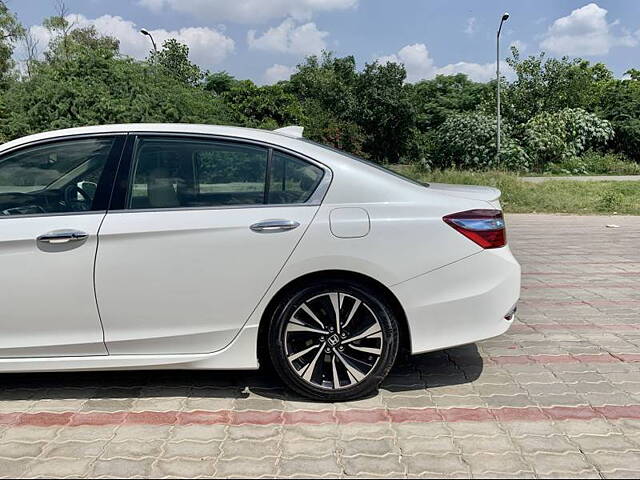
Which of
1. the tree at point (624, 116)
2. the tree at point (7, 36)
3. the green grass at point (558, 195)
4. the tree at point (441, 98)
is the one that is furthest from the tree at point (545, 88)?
the tree at point (7, 36)

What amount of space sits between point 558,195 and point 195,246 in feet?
49.8

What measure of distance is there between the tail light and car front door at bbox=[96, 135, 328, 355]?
32.8 inches

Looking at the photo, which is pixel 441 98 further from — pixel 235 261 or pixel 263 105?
pixel 235 261

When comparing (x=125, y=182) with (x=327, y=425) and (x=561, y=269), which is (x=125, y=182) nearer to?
(x=327, y=425)

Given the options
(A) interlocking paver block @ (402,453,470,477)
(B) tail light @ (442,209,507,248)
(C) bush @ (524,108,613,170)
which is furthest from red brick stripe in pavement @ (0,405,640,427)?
Result: (C) bush @ (524,108,613,170)

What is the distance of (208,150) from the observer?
11.3ft

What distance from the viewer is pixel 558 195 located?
16375 millimetres

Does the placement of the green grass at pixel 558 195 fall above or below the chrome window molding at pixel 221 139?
below

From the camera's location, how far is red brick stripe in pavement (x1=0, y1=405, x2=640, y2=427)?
3238 mm

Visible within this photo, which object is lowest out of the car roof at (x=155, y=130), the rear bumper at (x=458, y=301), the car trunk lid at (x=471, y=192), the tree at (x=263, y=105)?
the rear bumper at (x=458, y=301)

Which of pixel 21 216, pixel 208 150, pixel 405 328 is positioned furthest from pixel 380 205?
pixel 21 216

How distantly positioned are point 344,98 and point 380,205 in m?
43.3

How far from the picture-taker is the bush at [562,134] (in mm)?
30906

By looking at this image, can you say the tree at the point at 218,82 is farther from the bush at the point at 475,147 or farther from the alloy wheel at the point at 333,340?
the alloy wheel at the point at 333,340
